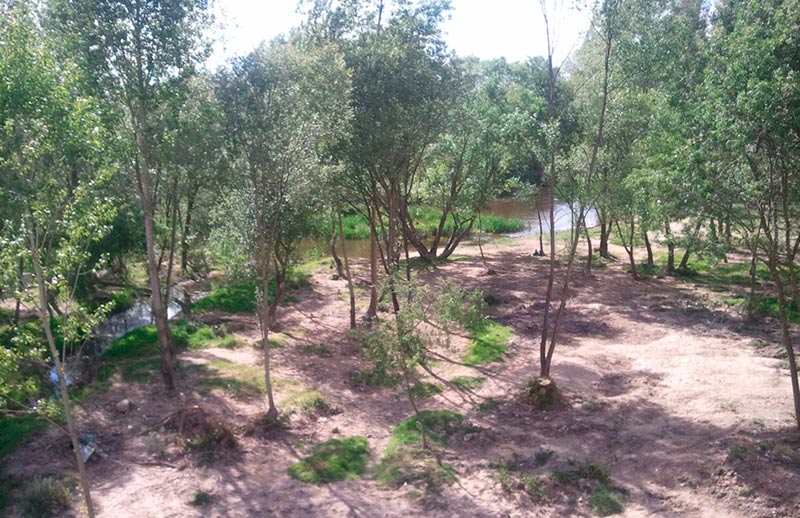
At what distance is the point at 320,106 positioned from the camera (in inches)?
699

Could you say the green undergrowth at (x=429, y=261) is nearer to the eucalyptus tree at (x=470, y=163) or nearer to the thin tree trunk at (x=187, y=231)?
the eucalyptus tree at (x=470, y=163)

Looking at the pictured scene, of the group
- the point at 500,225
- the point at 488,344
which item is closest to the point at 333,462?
the point at 488,344

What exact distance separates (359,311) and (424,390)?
9132mm

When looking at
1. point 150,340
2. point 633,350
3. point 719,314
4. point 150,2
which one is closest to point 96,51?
point 150,2

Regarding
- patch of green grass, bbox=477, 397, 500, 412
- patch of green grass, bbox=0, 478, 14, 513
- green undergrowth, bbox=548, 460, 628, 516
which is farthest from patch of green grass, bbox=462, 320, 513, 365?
patch of green grass, bbox=0, 478, 14, 513

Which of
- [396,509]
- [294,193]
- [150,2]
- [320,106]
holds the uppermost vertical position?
[150,2]

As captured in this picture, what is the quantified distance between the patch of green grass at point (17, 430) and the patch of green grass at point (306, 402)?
18.2 ft

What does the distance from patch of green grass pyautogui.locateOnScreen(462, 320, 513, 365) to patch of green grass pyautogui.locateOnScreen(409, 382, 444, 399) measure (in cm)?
221

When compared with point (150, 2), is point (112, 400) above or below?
below

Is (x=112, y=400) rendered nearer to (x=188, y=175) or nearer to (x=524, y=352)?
(x=188, y=175)

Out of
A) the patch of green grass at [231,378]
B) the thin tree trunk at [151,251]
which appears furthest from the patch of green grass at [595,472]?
the thin tree trunk at [151,251]

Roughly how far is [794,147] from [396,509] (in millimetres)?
9273

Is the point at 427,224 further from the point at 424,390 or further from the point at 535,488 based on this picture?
A: the point at 535,488

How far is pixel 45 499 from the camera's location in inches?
447
